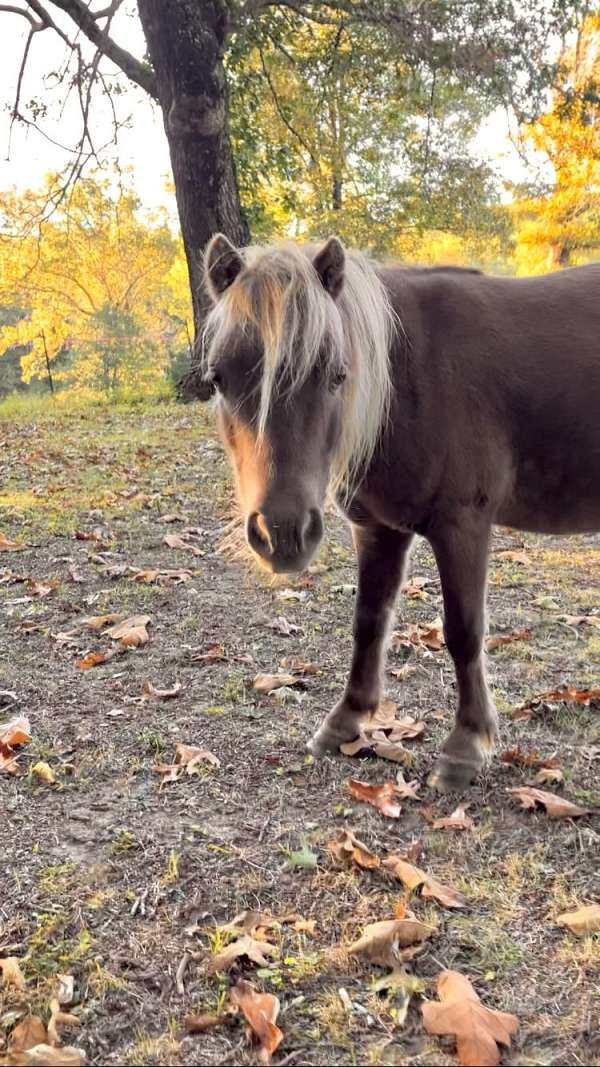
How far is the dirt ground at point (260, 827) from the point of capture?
5.48 ft

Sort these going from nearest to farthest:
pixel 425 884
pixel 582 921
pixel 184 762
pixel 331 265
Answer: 1. pixel 582 921
2. pixel 425 884
3. pixel 331 265
4. pixel 184 762

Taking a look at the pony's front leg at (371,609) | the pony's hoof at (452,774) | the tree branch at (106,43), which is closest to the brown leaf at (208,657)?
the pony's front leg at (371,609)

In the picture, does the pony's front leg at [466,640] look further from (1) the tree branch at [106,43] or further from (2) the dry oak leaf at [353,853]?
(1) the tree branch at [106,43]

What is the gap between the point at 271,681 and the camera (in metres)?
3.44

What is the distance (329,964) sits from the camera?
1.80 metres

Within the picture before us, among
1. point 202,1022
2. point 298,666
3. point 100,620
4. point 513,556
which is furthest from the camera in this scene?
point 513,556

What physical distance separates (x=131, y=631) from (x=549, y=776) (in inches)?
87.8

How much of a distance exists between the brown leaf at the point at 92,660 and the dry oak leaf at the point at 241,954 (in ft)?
6.71

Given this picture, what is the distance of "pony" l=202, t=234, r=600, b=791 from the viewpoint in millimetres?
2230

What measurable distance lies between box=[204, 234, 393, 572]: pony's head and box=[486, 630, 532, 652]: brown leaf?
1.73 meters

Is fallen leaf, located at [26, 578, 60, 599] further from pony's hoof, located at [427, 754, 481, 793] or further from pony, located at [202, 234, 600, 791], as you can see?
pony's hoof, located at [427, 754, 481, 793]

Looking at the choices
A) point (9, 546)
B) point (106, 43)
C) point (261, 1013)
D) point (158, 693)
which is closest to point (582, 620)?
point (158, 693)

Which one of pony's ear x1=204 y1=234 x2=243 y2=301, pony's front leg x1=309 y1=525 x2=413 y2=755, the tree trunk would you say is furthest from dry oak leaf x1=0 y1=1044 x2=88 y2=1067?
the tree trunk

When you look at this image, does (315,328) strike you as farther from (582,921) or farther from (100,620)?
(100,620)
